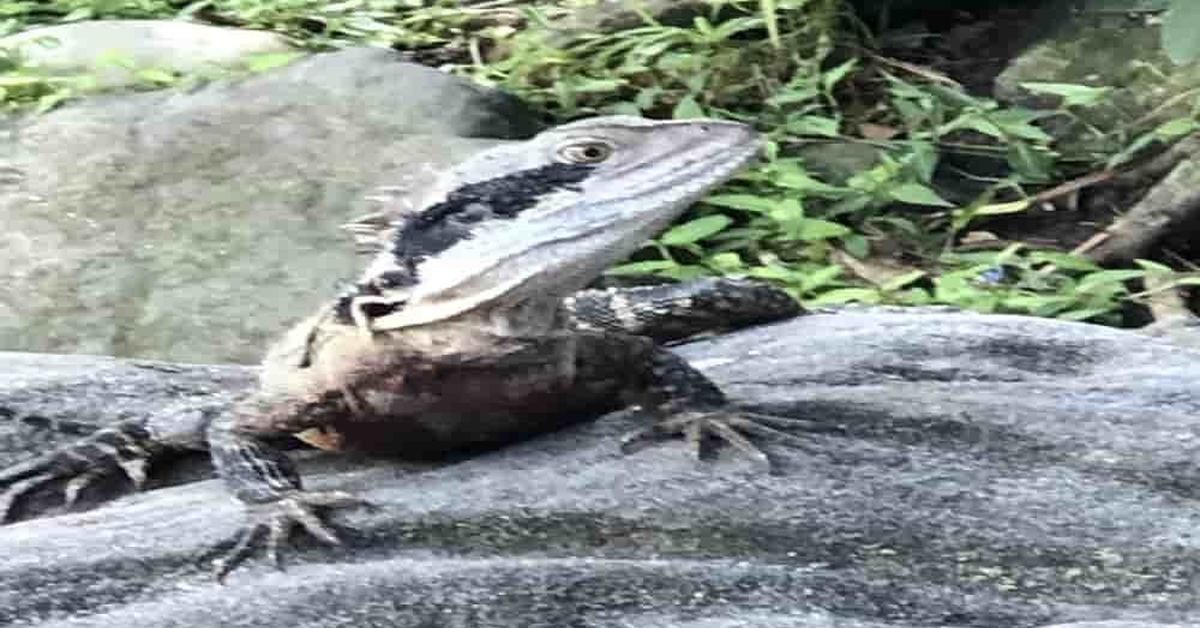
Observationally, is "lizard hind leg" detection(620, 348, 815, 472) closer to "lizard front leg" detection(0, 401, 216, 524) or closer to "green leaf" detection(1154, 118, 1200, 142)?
"lizard front leg" detection(0, 401, 216, 524)

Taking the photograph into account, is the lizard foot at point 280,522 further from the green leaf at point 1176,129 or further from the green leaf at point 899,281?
the green leaf at point 1176,129

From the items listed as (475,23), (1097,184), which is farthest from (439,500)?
(475,23)

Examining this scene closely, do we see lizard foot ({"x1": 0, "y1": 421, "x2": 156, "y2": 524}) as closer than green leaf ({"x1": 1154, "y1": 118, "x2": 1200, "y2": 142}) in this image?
Yes

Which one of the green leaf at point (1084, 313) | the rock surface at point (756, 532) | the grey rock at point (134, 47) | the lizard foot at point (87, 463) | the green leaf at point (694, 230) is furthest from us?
the grey rock at point (134, 47)

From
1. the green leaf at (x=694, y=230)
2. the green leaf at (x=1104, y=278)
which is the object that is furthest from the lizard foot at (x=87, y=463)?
the green leaf at (x=1104, y=278)

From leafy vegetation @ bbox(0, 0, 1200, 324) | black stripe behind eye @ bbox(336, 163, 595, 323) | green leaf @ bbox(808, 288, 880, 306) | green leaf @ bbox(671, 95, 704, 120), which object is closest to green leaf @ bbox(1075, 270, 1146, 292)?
leafy vegetation @ bbox(0, 0, 1200, 324)

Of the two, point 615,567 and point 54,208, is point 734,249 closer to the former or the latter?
point 54,208
